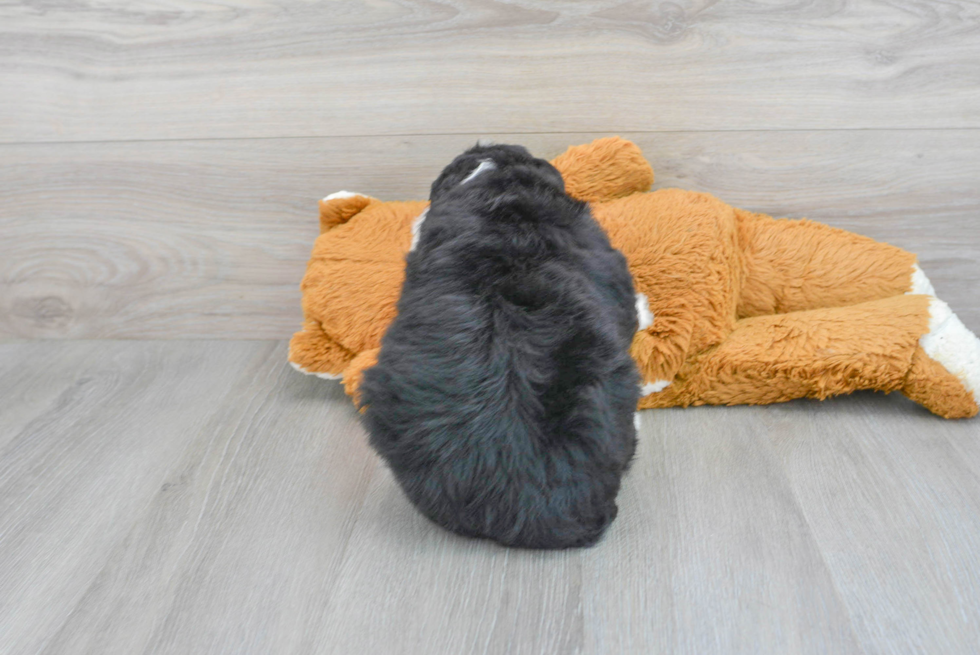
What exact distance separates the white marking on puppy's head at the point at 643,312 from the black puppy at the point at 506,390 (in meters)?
0.21

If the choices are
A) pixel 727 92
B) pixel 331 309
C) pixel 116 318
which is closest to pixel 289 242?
pixel 331 309

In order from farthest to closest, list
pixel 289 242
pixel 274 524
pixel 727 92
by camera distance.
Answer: pixel 289 242
pixel 727 92
pixel 274 524

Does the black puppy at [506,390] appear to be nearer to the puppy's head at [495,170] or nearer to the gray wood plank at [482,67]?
the puppy's head at [495,170]

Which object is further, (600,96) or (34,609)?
(600,96)

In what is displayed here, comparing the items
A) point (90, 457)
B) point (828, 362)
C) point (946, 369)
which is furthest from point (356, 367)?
point (946, 369)

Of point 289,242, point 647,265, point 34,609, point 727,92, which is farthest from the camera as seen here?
point 289,242

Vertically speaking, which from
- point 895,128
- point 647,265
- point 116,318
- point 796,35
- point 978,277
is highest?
point 796,35

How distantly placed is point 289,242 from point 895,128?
1095 mm

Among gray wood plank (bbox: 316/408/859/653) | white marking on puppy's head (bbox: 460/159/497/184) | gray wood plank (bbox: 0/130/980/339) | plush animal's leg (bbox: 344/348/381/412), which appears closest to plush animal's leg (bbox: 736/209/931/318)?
gray wood plank (bbox: 0/130/980/339)

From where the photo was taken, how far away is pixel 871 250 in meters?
1.27

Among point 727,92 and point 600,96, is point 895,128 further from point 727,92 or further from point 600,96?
point 600,96

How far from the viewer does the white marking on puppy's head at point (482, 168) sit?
1012 millimetres

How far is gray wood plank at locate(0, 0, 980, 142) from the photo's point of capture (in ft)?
4.16

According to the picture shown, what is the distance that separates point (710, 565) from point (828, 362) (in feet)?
1.41
